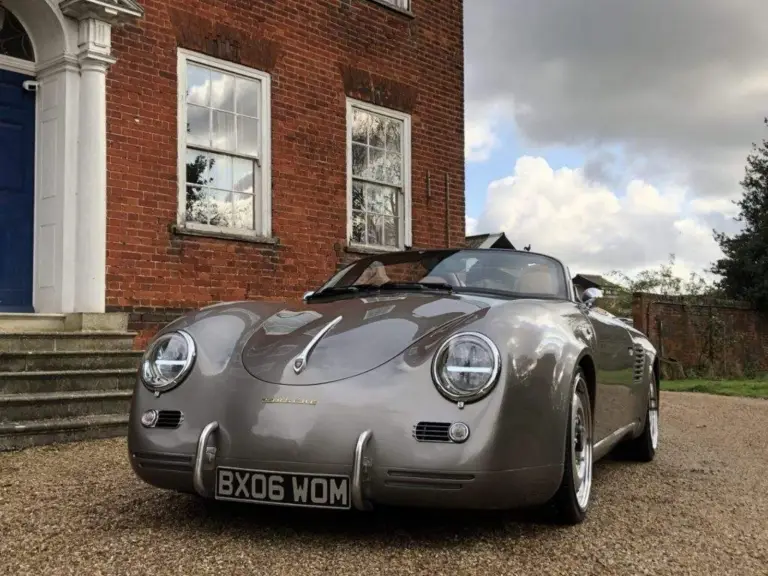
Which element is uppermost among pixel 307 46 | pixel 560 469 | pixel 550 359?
pixel 307 46

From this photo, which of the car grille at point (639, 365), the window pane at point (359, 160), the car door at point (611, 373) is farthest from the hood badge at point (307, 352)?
the window pane at point (359, 160)

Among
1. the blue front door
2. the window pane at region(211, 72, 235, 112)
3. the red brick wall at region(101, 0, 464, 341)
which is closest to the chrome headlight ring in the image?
the red brick wall at region(101, 0, 464, 341)

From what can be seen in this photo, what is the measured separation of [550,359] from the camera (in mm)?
3270

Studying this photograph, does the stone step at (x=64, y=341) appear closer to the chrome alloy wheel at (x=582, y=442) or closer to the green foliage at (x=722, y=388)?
the chrome alloy wheel at (x=582, y=442)

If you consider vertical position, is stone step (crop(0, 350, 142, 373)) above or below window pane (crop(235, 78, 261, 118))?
below

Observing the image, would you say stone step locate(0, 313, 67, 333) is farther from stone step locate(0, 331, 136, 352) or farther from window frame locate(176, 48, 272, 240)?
window frame locate(176, 48, 272, 240)

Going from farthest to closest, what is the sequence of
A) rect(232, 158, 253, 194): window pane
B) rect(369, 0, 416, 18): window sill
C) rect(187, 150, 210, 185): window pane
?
1. rect(369, 0, 416, 18): window sill
2. rect(232, 158, 253, 194): window pane
3. rect(187, 150, 210, 185): window pane

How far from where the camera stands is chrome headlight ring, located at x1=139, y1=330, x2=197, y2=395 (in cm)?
335

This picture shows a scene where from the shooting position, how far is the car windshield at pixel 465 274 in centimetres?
414

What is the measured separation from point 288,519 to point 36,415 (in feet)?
9.62

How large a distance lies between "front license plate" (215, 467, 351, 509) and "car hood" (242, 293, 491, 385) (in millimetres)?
361

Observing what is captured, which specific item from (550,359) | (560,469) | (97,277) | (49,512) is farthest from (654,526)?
(97,277)

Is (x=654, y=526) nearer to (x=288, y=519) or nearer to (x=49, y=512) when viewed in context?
(x=288, y=519)

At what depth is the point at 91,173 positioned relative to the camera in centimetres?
727
